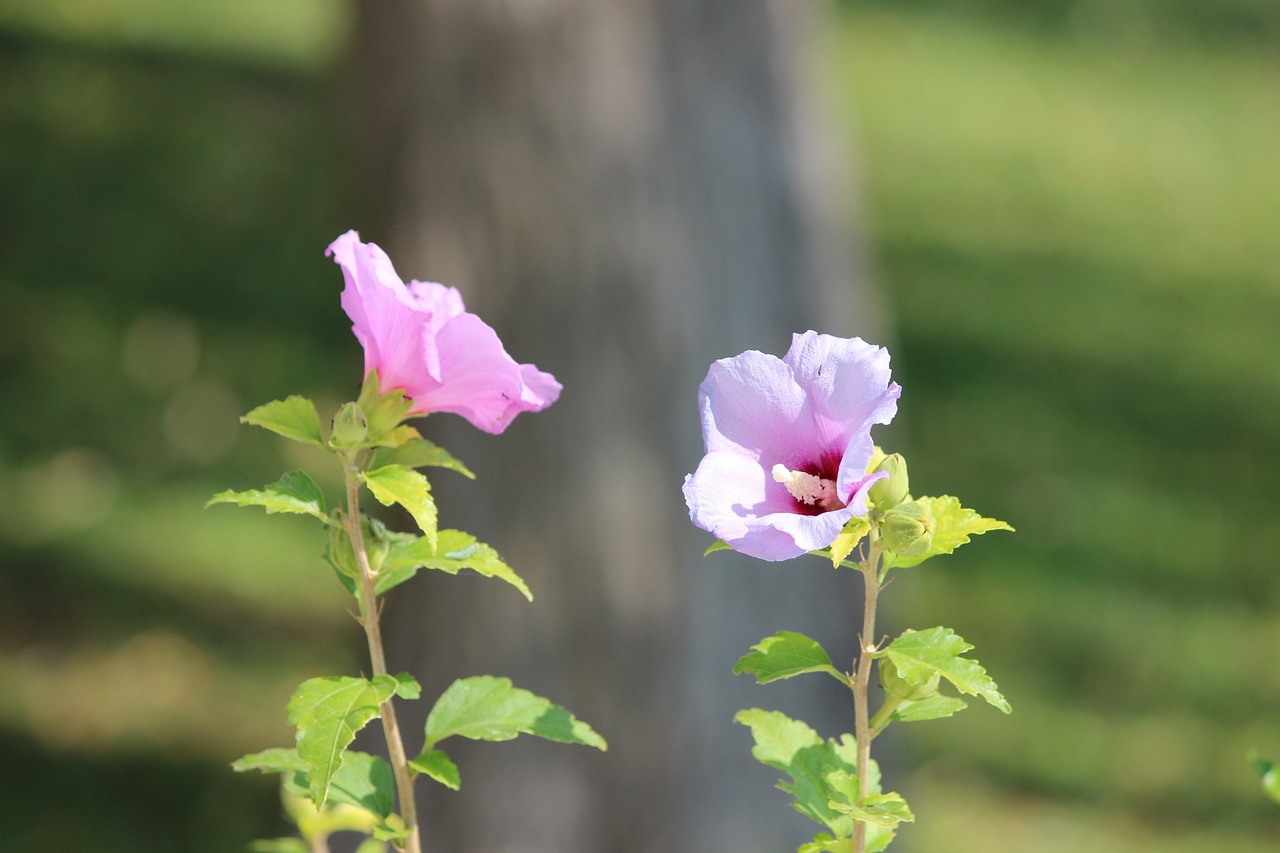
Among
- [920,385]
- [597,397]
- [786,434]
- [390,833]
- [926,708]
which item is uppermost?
[920,385]

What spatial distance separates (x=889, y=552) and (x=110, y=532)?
4398 millimetres

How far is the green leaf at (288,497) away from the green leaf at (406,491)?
30 millimetres

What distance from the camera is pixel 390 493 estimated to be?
2.62 feet

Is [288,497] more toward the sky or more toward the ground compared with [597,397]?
more toward the ground

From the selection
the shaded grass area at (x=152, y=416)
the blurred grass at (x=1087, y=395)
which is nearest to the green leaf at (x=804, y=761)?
the blurred grass at (x=1087, y=395)

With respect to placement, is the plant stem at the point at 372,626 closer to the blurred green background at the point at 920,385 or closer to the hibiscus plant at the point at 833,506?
the hibiscus plant at the point at 833,506

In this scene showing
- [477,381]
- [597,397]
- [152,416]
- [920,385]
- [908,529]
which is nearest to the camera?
[908,529]

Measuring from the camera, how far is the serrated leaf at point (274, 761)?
32.9 inches

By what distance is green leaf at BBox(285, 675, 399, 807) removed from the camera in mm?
776

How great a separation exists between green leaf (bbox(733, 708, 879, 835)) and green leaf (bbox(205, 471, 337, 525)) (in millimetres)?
254

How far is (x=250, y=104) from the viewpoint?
22.3 feet

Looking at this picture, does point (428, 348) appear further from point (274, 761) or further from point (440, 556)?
point (274, 761)

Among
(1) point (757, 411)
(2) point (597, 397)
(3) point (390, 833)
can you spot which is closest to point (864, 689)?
(1) point (757, 411)

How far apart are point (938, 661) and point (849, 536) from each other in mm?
85
